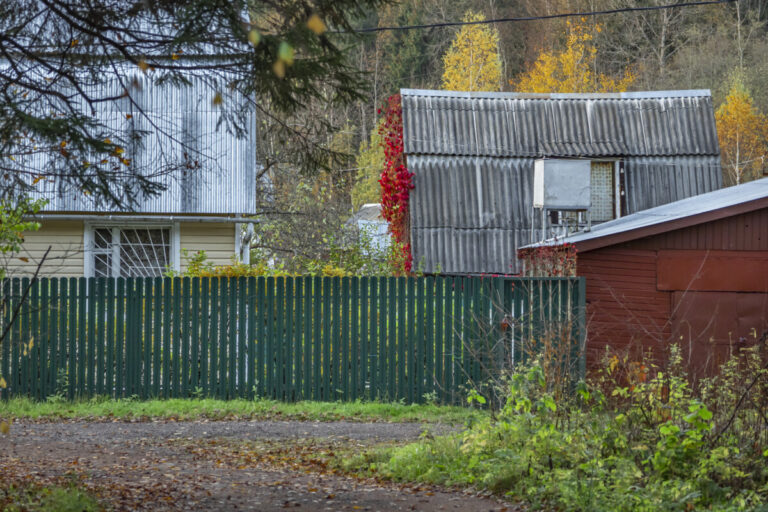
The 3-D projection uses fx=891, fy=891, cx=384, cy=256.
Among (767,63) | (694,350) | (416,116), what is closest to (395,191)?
(416,116)

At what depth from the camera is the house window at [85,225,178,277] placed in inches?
722

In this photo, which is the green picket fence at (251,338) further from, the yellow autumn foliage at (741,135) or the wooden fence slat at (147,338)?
the yellow autumn foliage at (741,135)

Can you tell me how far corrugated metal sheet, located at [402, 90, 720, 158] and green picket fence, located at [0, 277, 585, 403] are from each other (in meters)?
7.82

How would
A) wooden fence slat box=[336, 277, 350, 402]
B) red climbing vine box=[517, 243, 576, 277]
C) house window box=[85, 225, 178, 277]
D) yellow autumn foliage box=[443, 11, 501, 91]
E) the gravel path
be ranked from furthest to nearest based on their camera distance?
yellow autumn foliage box=[443, 11, 501, 91] → house window box=[85, 225, 178, 277] → red climbing vine box=[517, 243, 576, 277] → wooden fence slat box=[336, 277, 350, 402] → the gravel path

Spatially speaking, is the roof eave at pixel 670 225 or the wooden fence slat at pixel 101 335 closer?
the roof eave at pixel 670 225

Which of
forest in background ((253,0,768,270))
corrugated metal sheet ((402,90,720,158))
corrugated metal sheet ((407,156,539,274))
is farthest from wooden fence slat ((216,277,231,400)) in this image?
forest in background ((253,0,768,270))

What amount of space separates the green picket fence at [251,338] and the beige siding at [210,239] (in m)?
5.73

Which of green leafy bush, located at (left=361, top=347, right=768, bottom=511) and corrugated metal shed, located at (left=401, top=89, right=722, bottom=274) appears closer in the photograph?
green leafy bush, located at (left=361, top=347, right=768, bottom=511)

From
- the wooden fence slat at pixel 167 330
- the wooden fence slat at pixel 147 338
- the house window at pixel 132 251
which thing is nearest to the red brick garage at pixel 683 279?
the wooden fence slat at pixel 167 330

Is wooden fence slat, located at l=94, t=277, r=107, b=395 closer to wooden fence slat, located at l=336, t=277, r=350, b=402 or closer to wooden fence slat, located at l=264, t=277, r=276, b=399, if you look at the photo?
wooden fence slat, located at l=264, t=277, r=276, b=399

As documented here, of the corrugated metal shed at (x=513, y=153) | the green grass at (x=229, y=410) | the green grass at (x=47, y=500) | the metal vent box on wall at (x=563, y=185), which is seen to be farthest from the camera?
the corrugated metal shed at (x=513, y=153)

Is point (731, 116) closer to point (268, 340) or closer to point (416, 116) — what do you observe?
point (416, 116)

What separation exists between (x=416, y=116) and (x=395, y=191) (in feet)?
6.22

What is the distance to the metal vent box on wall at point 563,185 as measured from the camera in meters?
16.6
